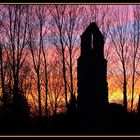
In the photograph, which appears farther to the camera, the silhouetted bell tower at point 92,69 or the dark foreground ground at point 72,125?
the silhouetted bell tower at point 92,69

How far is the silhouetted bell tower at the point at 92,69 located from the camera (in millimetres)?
20250

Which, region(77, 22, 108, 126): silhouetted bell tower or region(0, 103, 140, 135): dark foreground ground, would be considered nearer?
region(0, 103, 140, 135): dark foreground ground

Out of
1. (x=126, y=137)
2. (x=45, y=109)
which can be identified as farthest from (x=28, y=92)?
(x=126, y=137)

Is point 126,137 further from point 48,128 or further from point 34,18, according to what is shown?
point 34,18

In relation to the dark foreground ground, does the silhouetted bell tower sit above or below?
above

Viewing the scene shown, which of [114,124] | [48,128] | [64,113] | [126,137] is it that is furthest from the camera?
[64,113]

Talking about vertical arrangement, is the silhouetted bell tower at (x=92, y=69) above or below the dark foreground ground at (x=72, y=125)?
above

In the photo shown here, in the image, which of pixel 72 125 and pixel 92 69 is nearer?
pixel 72 125

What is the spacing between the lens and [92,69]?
69.4ft

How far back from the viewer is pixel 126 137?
1096 cm

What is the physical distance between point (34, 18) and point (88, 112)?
20.7 feet

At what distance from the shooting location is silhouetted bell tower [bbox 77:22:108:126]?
66.4ft

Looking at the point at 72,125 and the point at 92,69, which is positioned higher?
the point at 92,69

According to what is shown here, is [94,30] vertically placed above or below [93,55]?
above
